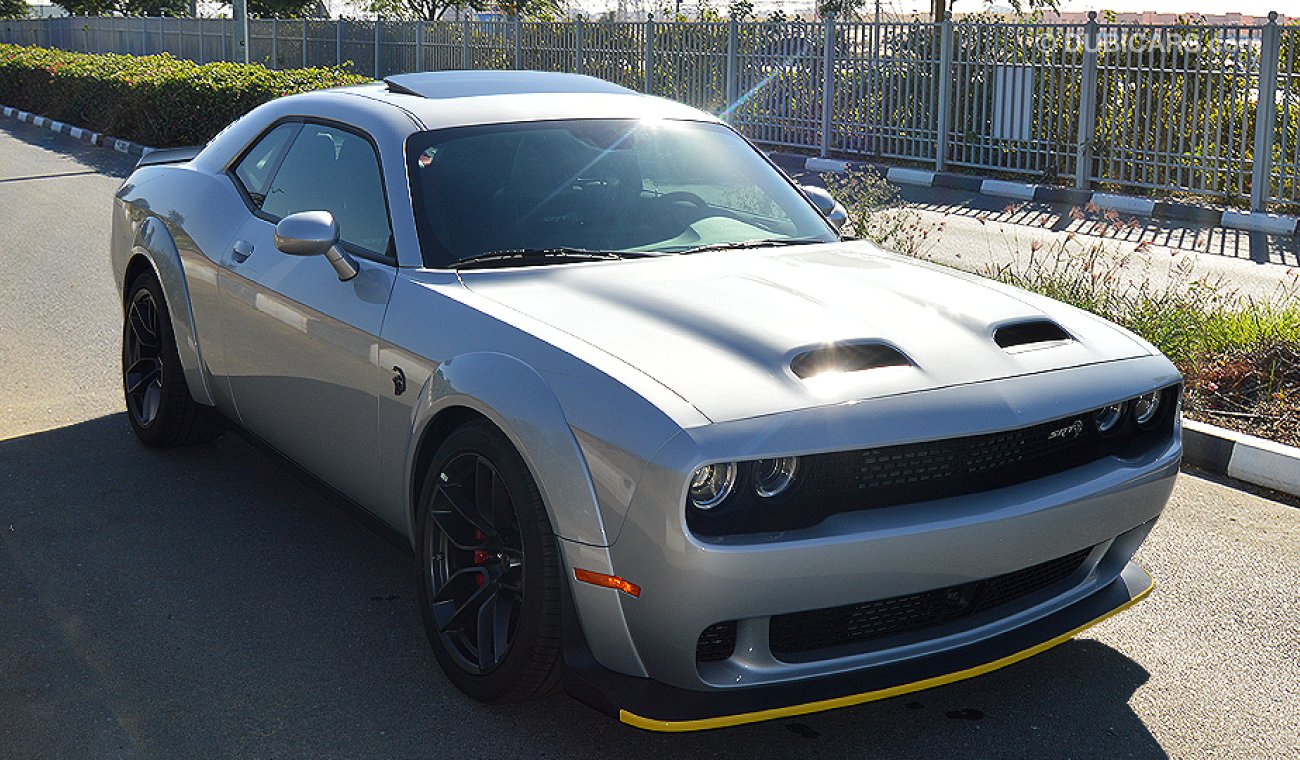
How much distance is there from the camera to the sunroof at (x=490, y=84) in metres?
4.96

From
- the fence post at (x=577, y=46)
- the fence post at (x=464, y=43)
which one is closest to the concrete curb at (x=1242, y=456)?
the fence post at (x=577, y=46)

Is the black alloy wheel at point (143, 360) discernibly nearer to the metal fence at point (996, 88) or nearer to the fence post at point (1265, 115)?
the metal fence at point (996, 88)

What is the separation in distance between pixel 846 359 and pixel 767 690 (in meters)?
0.80

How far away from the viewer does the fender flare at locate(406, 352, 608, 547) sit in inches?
128

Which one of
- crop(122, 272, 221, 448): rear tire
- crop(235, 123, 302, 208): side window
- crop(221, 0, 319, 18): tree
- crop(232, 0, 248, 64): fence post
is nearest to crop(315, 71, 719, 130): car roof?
crop(235, 123, 302, 208): side window

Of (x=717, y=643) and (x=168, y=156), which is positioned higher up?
(x=168, y=156)

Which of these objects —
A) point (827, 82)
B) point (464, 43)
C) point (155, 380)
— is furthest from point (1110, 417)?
point (464, 43)

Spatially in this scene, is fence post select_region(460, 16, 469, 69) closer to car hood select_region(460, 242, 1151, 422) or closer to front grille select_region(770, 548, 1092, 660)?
car hood select_region(460, 242, 1151, 422)

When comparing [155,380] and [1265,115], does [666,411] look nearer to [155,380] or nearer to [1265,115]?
[155,380]

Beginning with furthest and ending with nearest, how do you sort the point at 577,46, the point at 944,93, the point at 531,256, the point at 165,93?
1. the point at 577,46
2. the point at 165,93
3. the point at 944,93
4. the point at 531,256

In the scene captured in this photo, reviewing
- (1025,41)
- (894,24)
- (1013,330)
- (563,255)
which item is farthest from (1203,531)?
(894,24)

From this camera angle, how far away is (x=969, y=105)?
17031 millimetres

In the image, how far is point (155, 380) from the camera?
19.6 ft

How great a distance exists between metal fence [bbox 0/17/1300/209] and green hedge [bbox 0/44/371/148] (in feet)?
14.5
